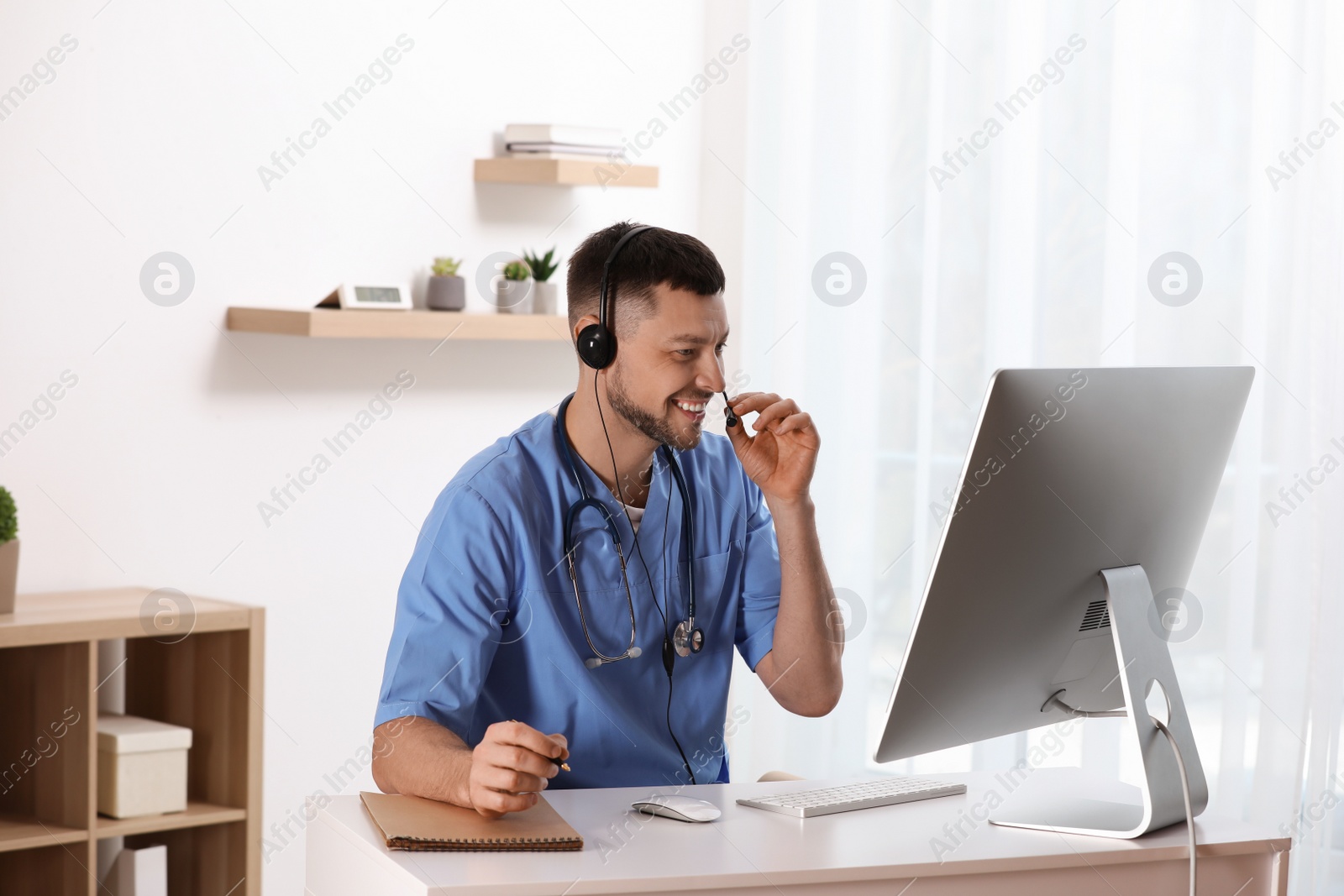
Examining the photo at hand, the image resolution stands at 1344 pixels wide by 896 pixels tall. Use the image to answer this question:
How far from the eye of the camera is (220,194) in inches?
115

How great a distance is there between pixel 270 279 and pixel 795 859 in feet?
6.95

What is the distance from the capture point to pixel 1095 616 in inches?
60.0

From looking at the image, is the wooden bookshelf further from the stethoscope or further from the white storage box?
the stethoscope

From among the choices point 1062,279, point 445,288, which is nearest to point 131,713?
point 445,288

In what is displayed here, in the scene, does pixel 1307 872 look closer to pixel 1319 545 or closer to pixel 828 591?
pixel 1319 545

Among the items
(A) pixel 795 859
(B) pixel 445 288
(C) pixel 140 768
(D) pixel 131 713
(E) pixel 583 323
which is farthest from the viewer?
(B) pixel 445 288

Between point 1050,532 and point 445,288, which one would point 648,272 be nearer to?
point 1050,532

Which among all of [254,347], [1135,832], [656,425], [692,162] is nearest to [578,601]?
[656,425]

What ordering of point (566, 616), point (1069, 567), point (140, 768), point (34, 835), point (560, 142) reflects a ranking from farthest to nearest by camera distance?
1. point (560, 142)
2. point (140, 768)
3. point (34, 835)
4. point (566, 616)
5. point (1069, 567)

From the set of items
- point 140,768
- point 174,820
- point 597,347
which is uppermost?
point 597,347

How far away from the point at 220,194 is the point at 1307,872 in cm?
259

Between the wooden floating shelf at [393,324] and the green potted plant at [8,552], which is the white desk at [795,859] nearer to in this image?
the green potted plant at [8,552]

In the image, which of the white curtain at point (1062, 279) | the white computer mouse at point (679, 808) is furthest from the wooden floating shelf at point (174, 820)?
the white curtain at point (1062, 279)

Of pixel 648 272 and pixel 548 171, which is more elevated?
pixel 548 171
